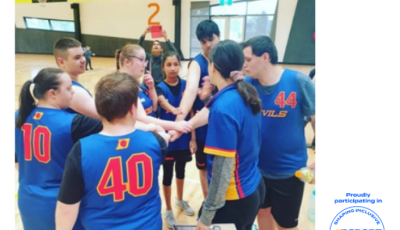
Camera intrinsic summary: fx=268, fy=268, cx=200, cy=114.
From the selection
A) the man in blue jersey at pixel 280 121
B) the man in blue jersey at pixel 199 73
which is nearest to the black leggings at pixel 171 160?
the man in blue jersey at pixel 199 73

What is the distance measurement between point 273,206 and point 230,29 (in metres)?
9.23

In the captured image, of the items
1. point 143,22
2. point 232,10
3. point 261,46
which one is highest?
point 232,10

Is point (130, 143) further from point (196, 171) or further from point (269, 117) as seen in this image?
point (196, 171)

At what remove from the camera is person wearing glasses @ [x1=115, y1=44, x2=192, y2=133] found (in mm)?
1499

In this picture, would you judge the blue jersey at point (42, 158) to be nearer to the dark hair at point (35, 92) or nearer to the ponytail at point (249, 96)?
the dark hair at point (35, 92)

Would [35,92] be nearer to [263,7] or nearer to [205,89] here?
[205,89]

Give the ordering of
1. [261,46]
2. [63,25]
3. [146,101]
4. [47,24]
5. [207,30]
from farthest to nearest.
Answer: [47,24]
[63,25]
[146,101]
[207,30]
[261,46]

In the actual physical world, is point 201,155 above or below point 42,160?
→ below

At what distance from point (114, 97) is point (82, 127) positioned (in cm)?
28

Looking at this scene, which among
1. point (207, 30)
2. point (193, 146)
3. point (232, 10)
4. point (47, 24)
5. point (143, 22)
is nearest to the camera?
point (207, 30)

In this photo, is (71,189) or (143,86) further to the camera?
(143,86)

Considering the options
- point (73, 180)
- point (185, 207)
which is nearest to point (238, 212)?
point (73, 180)

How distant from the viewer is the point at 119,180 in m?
0.89
